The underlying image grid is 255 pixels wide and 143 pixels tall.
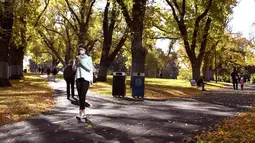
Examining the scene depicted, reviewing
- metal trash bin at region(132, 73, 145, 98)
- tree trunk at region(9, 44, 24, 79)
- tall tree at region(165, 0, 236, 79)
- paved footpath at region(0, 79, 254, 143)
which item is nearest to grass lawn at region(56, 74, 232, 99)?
metal trash bin at region(132, 73, 145, 98)

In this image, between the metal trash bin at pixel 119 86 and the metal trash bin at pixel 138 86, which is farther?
the metal trash bin at pixel 119 86

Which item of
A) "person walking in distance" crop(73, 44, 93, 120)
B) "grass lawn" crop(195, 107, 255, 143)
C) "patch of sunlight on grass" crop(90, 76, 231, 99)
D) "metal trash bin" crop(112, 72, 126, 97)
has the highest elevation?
"person walking in distance" crop(73, 44, 93, 120)

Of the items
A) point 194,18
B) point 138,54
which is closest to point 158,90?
point 138,54

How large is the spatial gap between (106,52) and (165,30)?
691 cm

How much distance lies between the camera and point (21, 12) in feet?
58.0

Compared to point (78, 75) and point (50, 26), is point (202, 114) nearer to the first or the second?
point (78, 75)

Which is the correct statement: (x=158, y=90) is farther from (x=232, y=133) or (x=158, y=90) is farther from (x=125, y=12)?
(x=232, y=133)

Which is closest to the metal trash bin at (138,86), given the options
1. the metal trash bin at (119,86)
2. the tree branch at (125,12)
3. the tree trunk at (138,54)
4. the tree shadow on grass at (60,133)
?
the metal trash bin at (119,86)

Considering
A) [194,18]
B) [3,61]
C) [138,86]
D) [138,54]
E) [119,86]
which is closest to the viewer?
[138,86]

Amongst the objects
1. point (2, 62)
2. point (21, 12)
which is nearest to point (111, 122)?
point (21, 12)

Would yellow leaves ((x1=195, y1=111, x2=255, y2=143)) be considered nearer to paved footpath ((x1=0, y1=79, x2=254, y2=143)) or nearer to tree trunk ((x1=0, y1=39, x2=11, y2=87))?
paved footpath ((x1=0, y1=79, x2=254, y2=143))

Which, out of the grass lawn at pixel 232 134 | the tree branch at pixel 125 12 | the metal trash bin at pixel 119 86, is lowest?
the grass lawn at pixel 232 134

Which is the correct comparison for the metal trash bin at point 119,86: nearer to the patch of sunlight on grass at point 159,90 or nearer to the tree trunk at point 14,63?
the patch of sunlight on grass at point 159,90

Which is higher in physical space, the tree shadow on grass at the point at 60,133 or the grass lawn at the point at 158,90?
the grass lawn at the point at 158,90
